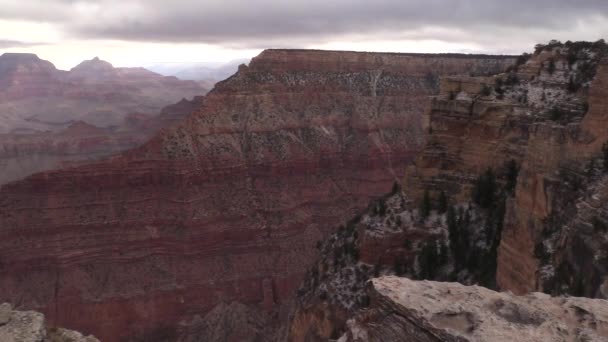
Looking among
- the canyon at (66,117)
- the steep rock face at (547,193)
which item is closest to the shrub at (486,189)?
the steep rock face at (547,193)

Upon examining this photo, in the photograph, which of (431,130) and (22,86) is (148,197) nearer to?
(431,130)

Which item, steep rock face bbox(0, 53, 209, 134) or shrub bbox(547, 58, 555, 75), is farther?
steep rock face bbox(0, 53, 209, 134)

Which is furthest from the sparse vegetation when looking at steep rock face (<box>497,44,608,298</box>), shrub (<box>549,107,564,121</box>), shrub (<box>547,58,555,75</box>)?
shrub (<box>547,58,555,75</box>)

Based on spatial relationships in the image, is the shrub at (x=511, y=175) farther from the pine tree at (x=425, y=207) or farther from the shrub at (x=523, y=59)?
the shrub at (x=523, y=59)

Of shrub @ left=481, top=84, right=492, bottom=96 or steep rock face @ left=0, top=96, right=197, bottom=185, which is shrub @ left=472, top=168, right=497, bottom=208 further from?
steep rock face @ left=0, top=96, right=197, bottom=185

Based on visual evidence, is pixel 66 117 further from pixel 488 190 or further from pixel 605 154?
pixel 605 154

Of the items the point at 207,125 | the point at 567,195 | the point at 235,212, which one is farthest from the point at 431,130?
the point at 207,125
